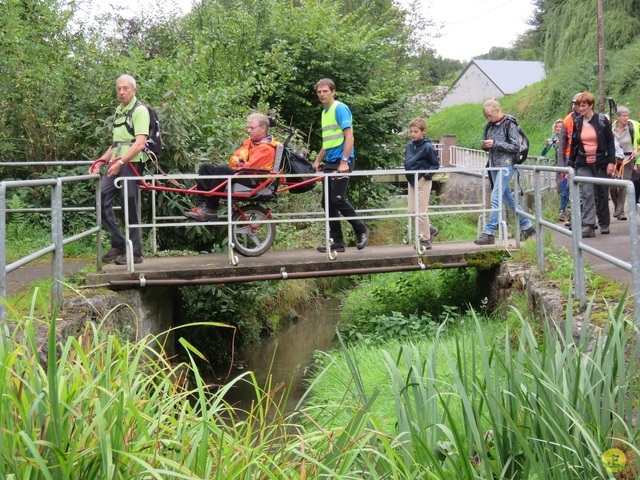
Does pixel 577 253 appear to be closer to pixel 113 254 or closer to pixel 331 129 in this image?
pixel 331 129

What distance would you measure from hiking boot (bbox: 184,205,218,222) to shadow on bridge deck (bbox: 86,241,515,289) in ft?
1.60

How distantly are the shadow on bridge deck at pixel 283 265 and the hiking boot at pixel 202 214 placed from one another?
0.49 metres

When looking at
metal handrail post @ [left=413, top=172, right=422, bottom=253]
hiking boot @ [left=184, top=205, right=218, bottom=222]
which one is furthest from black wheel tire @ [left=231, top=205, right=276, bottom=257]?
metal handrail post @ [left=413, top=172, right=422, bottom=253]

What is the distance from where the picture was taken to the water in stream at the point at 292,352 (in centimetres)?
1036

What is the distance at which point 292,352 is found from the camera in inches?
484

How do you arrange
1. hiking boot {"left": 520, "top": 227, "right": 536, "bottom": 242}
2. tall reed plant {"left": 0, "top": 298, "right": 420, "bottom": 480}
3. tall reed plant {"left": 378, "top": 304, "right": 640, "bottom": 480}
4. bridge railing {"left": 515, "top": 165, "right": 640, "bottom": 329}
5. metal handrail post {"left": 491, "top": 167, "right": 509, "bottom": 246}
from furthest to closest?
hiking boot {"left": 520, "top": 227, "right": 536, "bottom": 242}
metal handrail post {"left": 491, "top": 167, "right": 509, "bottom": 246}
bridge railing {"left": 515, "top": 165, "right": 640, "bottom": 329}
tall reed plant {"left": 378, "top": 304, "right": 640, "bottom": 480}
tall reed plant {"left": 0, "top": 298, "right": 420, "bottom": 480}

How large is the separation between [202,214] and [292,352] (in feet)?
11.7

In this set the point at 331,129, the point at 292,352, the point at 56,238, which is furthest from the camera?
the point at 292,352

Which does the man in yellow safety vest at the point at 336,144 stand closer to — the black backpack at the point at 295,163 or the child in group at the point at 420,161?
the black backpack at the point at 295,163

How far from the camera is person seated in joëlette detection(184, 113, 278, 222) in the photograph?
30.2ft

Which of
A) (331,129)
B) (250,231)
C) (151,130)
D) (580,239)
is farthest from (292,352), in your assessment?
(580,239)

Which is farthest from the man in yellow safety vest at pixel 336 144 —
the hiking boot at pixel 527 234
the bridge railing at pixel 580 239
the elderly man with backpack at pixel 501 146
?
the hiking boot at pixel 527 234

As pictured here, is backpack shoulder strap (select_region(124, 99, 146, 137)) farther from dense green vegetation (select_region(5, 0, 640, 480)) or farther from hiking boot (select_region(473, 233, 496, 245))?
hiking boot (select_region(473, 233, 496, 245))

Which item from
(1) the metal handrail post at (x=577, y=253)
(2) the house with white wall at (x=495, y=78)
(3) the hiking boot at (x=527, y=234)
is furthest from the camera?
(2) the house with white wall at (x=495, y=78)
